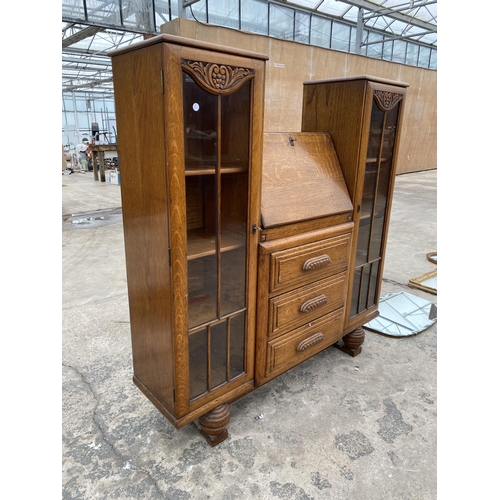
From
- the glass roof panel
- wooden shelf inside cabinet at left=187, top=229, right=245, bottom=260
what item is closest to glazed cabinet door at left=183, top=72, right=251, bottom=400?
wooden shelf inside cabinet at left=187, top=229, right=245, bottom=260

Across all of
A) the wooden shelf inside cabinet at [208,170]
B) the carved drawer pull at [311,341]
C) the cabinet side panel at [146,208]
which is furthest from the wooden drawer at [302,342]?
the wooden shelf inside cabinet at [208,170]

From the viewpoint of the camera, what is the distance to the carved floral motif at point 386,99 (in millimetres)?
1595

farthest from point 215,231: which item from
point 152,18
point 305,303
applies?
point 152,18

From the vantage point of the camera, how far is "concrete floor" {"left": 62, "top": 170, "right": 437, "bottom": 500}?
1239 millimetres

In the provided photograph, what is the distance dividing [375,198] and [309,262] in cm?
61

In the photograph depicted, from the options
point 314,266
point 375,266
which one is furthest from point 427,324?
point 314,266

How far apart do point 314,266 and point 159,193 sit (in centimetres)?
71

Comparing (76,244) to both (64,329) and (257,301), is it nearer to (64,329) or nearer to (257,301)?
(64,329)

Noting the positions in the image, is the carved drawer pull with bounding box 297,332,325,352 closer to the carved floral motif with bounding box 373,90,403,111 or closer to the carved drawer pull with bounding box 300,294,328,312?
the carved drawer pull with bounding box 300,294,328,312

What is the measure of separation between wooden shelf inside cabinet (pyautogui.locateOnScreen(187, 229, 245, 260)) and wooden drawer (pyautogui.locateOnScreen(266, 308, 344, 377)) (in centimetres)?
46

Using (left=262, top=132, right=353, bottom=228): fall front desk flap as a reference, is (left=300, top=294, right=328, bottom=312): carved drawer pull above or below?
below

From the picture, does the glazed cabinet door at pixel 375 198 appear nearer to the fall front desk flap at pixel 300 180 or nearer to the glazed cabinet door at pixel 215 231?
the fall front desk flap at pixel 300 180

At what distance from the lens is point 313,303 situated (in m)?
1.57

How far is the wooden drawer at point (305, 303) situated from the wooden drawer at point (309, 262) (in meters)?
0.04
